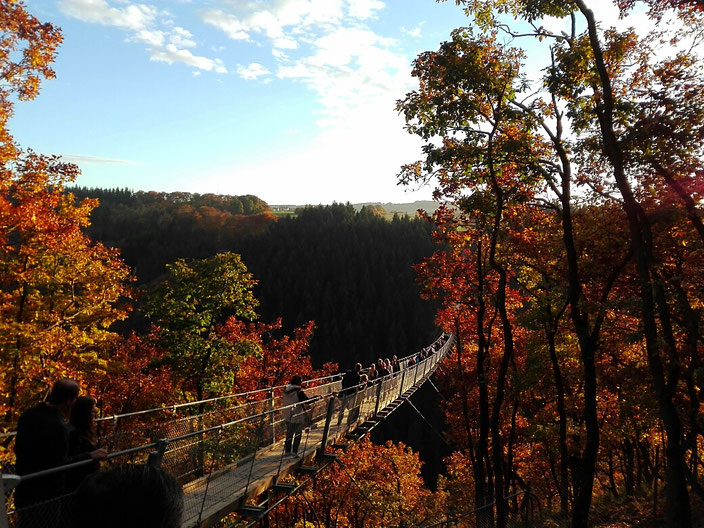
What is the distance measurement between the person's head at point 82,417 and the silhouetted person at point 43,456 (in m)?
0.36

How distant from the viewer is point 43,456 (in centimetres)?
270

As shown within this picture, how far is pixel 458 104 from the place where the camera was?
974 cm

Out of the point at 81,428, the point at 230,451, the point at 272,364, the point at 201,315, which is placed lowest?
the point at 272,364

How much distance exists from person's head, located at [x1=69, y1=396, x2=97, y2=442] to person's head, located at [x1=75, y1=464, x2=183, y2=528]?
258 centimetres

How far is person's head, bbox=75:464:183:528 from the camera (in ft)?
3.03

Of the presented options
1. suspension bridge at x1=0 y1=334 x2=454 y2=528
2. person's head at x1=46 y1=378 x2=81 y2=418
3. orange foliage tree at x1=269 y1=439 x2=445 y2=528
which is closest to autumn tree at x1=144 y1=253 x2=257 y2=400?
suspension bridge at x1=0 y1=334 x2=454 y2=528

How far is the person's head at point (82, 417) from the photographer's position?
3.18 meters

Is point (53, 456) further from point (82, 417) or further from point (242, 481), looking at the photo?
point (242, 481)

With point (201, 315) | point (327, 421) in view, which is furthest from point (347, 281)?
point (327, 421)

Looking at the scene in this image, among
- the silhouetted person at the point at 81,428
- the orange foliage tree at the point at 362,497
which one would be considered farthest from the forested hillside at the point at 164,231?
the silhouetted person at the point at 81,428

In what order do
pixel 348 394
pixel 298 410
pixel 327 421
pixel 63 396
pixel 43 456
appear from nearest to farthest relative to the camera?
pixel 43 456, pixel 63 396, pixel 298 410, pixel 327 421, pixel 348 394

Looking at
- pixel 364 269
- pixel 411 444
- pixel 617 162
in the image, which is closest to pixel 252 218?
pixel 364 269

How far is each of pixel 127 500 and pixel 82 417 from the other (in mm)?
2676

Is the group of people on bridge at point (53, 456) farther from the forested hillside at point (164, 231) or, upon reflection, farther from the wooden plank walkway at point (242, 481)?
the forested hillside at point (164, 231)
